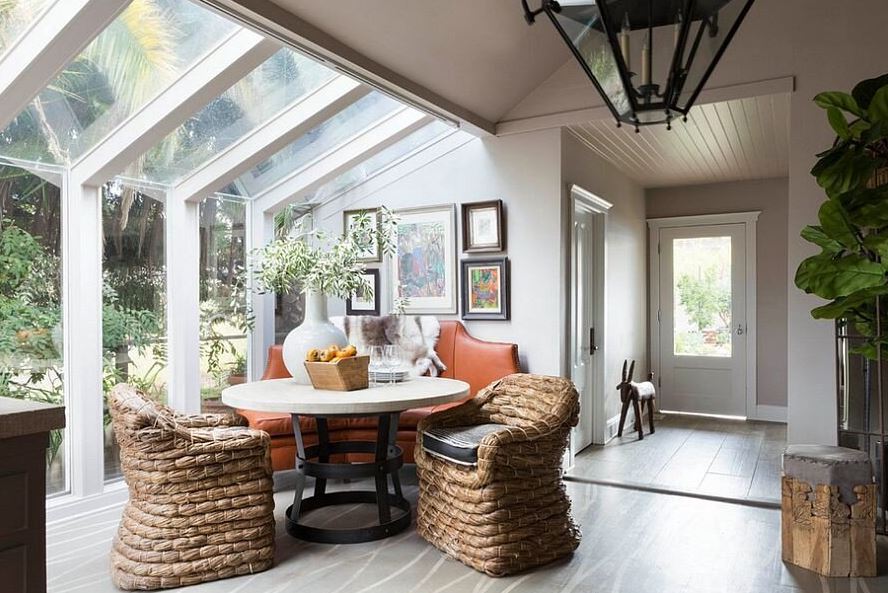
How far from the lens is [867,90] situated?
300 cm

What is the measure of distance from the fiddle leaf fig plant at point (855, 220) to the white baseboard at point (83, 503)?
3840mm

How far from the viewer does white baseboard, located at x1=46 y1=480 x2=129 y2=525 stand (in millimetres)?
3467

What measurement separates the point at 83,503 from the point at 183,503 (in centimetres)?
133

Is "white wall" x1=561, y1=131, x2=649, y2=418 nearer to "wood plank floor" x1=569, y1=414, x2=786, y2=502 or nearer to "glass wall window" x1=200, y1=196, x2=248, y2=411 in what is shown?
"wood plank floor" x1=569, y1=414, x2=786, y2=502

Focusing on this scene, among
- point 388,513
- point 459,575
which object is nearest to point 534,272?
point 388,513

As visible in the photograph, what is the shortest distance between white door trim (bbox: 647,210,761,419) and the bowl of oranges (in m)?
4.63

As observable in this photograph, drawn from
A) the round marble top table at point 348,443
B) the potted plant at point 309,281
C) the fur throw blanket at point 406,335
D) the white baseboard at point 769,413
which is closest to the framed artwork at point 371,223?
the fur throw blanket at point 406,335

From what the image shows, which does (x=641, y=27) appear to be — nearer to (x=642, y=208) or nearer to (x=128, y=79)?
(x=128, y=79)

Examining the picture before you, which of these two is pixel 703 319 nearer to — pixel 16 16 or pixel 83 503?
pixel 83 503

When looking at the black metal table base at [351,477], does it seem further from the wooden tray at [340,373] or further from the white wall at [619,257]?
the white wall at [619,257]

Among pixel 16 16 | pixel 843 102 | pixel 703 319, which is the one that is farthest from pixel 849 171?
pixel 703 319

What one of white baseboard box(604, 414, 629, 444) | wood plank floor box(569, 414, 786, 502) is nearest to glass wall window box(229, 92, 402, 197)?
wood plank floor box(569, 414, 786, 502)

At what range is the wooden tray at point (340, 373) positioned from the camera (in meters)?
3.16

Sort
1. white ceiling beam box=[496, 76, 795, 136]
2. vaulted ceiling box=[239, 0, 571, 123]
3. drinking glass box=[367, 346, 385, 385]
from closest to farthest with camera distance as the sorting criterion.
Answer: vaulted ceiling box=[239, 0, 571, 123], drinking glass box=[367, 346, 385, 385], white ceiling beam box=[496, 76, 795, 136]
